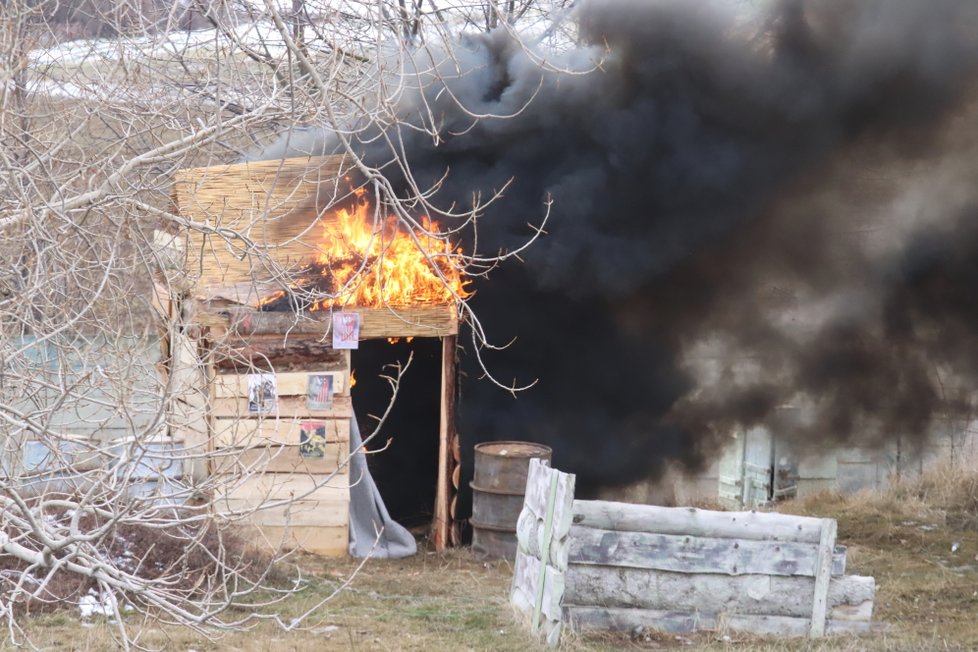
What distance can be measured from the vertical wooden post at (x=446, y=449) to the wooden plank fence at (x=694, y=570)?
3.60 metres

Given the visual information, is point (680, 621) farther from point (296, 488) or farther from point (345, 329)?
point (345, 329)

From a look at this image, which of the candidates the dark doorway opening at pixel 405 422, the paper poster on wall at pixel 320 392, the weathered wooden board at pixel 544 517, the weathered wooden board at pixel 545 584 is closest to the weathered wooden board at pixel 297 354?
the paper poster on wall at pixel 320 392

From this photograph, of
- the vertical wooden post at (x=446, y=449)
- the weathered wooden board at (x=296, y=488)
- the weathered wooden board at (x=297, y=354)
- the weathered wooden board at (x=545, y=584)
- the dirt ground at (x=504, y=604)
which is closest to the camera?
the weathered wooden board at (x=545, y=584)

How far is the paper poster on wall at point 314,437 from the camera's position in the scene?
10422 mm

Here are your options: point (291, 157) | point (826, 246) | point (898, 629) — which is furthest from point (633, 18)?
point (898, 629)

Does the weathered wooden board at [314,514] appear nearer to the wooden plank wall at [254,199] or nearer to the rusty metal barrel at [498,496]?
the rusty metal barrel at [498,496]

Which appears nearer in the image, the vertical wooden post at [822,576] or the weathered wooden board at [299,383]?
the vertical wooden post at [822,576]

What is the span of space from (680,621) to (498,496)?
3181 mm

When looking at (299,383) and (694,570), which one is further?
(299,383)

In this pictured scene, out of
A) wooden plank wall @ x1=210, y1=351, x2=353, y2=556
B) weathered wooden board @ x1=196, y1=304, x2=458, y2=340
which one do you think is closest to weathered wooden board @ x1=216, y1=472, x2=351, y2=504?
wooden plank wall @ x1=210, y1=351, x2=353, y2=556

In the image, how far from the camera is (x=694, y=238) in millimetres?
11047

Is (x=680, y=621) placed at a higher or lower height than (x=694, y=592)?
lower

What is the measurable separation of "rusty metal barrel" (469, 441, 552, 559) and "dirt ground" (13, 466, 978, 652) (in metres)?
0.22

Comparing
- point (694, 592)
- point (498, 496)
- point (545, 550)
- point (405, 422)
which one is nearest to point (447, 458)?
point (498, 496)
